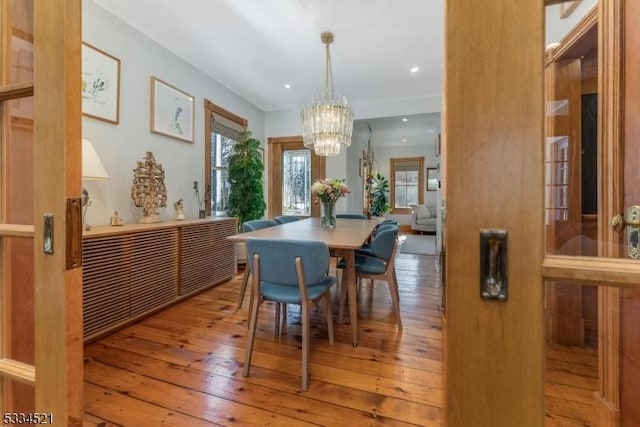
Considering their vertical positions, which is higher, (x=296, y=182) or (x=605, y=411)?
(x=296, y=182)

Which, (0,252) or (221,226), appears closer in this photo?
(0,252)

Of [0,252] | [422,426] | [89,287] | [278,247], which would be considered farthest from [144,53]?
[422,426]

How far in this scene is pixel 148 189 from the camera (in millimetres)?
2912

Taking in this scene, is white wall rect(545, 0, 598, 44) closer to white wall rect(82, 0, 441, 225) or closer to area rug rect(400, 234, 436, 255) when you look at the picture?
white wall rect(82, 0, 441, 225)

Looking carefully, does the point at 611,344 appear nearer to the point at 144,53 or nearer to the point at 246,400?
the point at 246,400

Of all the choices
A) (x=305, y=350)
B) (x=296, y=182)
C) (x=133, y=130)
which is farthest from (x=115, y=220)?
(x=296, y=182)

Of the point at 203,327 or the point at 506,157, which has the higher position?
the point at 506,157

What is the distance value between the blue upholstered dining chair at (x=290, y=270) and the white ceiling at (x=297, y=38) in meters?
2.15

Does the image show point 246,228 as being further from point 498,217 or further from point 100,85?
point 498,217

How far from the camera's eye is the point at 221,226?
357 centimetres

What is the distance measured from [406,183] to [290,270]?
8.36 meters

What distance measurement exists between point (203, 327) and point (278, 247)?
1.24 m

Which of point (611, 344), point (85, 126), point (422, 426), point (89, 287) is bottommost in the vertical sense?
point (422, 426)

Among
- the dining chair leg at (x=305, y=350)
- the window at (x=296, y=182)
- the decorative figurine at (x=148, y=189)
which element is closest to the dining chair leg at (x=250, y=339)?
the dining chair leg at (x=305, y=350)
